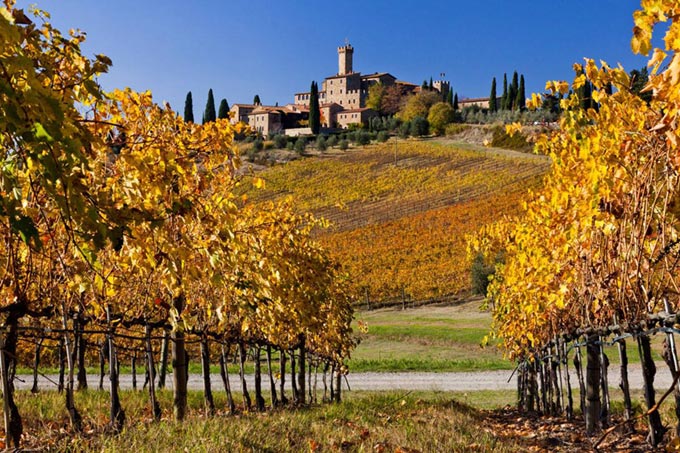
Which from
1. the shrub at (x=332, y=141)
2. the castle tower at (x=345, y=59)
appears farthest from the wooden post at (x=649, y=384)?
the castle tower at (x=345, y=59)

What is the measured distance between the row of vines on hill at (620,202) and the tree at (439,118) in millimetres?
90853

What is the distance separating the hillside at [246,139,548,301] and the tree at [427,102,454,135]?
810 centimetres

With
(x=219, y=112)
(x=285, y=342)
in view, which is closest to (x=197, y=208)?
(x=285, y=342)

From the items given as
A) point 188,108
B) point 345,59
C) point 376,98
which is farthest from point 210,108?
point 345,59

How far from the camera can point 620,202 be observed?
3838 millimetres

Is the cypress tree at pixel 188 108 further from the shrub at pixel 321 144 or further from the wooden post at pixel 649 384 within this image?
the wooden post at pixel 649 384

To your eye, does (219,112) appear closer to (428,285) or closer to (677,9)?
(428,285)

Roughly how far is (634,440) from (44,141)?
21.4ft

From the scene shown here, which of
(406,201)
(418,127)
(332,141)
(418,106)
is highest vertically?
(418,106)

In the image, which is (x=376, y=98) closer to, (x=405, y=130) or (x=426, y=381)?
(x=405, y=130)

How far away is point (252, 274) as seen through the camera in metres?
5.54

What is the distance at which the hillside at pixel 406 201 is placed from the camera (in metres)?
→ 41.6

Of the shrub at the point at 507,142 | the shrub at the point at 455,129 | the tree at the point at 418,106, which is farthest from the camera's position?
the tree at the point at 418,106

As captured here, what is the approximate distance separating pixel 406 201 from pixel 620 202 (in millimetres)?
56547
